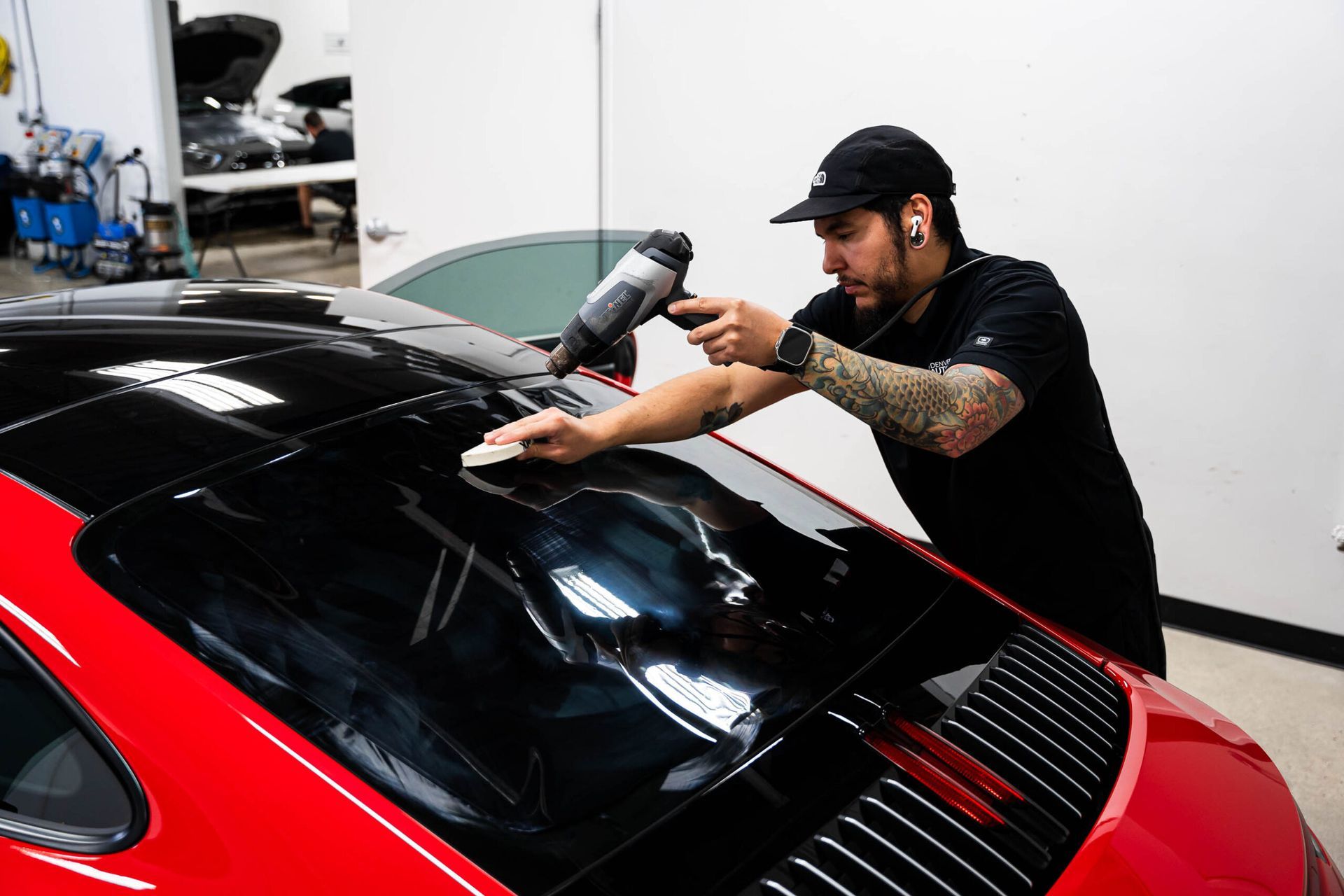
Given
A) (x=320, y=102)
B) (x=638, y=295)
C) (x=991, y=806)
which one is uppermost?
(x=320, y=102)

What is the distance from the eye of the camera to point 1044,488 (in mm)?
1648

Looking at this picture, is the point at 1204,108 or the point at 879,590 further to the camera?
the point at 1204,108

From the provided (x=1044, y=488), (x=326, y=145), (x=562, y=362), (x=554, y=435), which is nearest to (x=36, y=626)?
(x=554, y=435)

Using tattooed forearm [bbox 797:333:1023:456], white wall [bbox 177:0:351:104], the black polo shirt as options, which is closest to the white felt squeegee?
tattooed forearm [bbox 797:333:1023:456]

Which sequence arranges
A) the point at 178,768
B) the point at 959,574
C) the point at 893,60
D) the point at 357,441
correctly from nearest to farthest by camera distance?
1. the point at 178,768
2. the point at 357,441
3. the point at 959,574
4. the point at 893,60

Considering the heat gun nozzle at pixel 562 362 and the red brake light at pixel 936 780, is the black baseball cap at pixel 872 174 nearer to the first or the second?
the heat gun nozzle at pixel 562 362

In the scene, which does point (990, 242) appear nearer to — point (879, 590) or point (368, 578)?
point (879, 590)

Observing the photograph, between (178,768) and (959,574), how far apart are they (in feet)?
3.51

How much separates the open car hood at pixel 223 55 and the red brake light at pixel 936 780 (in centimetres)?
743

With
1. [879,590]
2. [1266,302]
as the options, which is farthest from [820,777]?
[1266,302]

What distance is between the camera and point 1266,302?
108 inches

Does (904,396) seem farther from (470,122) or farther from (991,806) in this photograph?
(470,122)

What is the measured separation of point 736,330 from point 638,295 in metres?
0.16

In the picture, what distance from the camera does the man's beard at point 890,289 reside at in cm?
161
